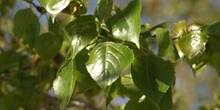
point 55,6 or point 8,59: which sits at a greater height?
point 8,59

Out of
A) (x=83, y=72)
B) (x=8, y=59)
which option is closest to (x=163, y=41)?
(x=83, y=72)

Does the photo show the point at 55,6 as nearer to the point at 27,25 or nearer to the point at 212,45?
the point at 212,45

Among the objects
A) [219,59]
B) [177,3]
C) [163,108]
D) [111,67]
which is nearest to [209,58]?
[219,59]

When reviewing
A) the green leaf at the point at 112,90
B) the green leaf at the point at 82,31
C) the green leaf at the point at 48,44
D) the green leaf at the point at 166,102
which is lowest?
the green leaf at the point at 166,102

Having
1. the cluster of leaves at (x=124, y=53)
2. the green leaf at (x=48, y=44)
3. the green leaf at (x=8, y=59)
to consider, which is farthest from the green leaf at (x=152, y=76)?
the green leaf at (x=8, y=59)

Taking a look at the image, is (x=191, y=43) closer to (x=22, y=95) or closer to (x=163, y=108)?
(x=163, y=108)

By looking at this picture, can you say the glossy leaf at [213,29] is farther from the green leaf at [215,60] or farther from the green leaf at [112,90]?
the green leaf at [112,90]

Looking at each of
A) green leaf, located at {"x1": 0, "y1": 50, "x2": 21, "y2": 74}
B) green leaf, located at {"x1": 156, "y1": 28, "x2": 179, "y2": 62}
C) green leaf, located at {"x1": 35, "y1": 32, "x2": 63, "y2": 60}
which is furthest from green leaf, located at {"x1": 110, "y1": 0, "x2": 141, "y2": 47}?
green leaf, located at {"x1": 0, "y1": 50, "x2": 21, "y2": 74}

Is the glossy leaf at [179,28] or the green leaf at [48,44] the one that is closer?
the glossy leaf at [179,28]
